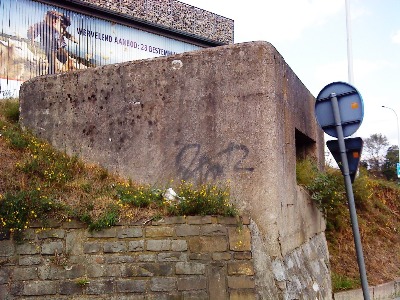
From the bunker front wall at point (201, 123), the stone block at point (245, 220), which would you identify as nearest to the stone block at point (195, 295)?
the stone block at point (245, 220)

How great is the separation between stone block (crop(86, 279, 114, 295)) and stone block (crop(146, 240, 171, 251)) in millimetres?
631

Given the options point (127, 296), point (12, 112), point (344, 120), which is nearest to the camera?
point (344, 120)

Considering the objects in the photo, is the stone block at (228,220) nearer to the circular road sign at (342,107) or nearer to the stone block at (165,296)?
the stone block at (165,296)

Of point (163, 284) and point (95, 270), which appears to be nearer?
point (163, 284)

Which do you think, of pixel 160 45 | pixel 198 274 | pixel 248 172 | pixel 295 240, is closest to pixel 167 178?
pixel 248 172

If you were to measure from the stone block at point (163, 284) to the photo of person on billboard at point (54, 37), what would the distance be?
41.8ft

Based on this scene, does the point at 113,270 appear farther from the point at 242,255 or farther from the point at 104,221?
the point at 242,255

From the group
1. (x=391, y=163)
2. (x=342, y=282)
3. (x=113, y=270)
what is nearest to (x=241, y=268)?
(x=113, y=270)

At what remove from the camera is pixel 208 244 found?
6.02 meters

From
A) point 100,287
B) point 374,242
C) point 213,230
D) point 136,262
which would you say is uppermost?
point 213,230

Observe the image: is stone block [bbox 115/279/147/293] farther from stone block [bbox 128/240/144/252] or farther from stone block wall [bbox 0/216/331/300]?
stone block [bbox 128/240/144/252]

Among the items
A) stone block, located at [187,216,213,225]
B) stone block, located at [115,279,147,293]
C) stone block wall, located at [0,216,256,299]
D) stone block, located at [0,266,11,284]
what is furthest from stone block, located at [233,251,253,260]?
stone block, located at [0,266,11,284]

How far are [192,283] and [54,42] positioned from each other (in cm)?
1343

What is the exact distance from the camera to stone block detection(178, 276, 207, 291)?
5910 mm
